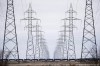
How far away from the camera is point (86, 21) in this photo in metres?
53.8

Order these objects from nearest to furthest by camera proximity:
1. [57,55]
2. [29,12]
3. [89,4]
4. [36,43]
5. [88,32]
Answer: [88,32] < [89,4] < [29,12] < [36,43] < [57,55]

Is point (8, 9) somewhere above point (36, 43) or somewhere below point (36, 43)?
above

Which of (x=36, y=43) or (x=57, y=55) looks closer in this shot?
(x=36, y=43)

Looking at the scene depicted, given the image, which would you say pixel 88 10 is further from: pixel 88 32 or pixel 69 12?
pixel 69 12

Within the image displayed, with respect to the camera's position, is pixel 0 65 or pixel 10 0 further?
pixel 10 0

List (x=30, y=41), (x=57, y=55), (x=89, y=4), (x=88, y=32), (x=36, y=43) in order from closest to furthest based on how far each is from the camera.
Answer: (x=88, y=32)
(x=89, y=4)
(x=30, y=41)
(x=36, y=43)
(x=57, y=55)

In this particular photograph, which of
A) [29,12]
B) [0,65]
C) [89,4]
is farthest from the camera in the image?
[29,12]

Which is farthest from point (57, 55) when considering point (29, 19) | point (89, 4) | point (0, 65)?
point (0, 65)

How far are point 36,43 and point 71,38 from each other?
64.6ft

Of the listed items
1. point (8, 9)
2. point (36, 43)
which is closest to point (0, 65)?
point (8, 9)

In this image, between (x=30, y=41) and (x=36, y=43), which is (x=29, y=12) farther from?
(x=36, y=43)

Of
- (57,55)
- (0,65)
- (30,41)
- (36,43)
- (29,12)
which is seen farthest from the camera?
(57,55)

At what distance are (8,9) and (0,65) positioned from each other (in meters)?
14.1

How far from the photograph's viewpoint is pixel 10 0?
53.3 metres
